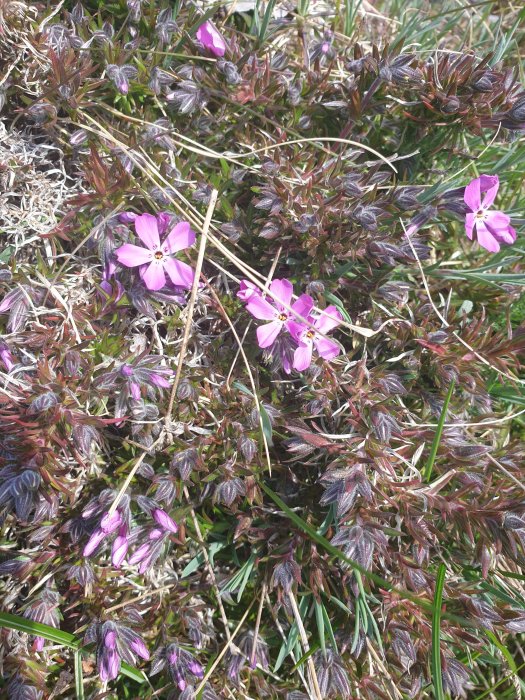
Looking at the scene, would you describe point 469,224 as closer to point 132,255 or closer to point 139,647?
point 132,255

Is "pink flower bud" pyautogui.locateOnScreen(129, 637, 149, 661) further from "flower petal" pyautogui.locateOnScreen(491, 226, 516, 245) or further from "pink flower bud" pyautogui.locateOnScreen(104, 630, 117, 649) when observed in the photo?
"flower petal" pyautogui.locateOnScreen(491, 226, 516, 245)

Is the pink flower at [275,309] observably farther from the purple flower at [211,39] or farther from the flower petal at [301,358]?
the purple flower at [211,39]

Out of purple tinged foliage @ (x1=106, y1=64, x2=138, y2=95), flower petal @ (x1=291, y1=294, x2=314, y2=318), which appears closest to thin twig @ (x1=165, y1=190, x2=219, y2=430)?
flower petal @ (x1=291, y1=294, x2=314, y2=318)

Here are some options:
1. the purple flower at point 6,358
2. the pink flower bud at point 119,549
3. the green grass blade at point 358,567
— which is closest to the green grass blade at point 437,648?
the green grass blade at point 358,567

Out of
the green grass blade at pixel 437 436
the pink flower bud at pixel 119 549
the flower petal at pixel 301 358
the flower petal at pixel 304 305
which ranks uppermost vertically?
the flower petal at pixel 304 305

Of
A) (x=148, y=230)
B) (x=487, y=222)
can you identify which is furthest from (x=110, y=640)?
(x=487, y=222)

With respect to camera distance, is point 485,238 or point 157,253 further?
point 485,238
